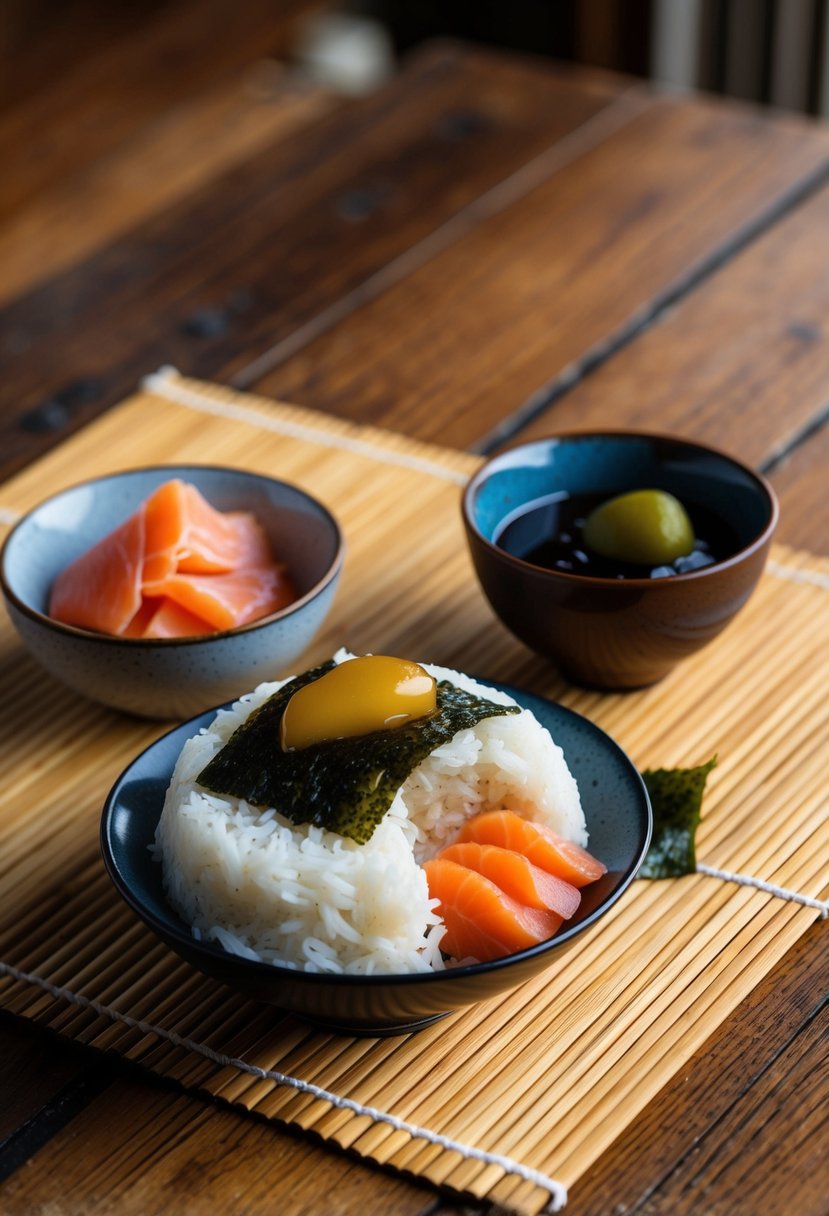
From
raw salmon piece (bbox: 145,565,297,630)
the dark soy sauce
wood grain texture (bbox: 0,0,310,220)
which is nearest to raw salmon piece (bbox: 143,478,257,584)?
raw salmon piece (bbox: 145,565,297,630)

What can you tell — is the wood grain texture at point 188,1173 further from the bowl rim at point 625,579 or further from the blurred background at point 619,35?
the blurred background at point 619,35

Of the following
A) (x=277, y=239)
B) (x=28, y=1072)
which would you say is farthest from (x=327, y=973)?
(x=277, y=239)

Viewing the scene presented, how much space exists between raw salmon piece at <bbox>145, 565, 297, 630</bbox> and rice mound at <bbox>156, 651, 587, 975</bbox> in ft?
0.81

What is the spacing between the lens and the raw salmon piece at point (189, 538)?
134 centimetres

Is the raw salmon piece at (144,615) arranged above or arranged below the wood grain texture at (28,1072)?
above

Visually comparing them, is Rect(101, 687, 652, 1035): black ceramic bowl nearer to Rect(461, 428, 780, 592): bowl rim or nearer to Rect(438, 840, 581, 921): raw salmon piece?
Rect(438, 840, 581, 921): raw salmon piece

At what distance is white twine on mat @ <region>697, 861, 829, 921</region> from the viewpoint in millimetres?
1143

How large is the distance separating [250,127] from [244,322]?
0.72m

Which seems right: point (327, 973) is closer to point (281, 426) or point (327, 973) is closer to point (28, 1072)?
point (28, 1072)

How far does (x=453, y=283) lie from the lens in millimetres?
2113

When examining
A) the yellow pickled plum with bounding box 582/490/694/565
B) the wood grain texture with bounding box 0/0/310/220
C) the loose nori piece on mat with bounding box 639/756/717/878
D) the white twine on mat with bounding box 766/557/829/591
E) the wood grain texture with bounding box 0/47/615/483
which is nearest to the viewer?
the loose nori piece on mat with bounding box 639/756/717/878

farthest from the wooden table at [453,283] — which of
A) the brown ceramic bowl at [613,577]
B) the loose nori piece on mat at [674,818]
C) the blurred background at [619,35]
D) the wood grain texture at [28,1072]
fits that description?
the blurred background at [619,35]

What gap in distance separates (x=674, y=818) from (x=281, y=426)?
0.80 meters

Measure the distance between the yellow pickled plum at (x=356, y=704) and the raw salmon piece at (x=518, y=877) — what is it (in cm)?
10
